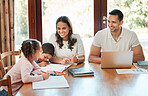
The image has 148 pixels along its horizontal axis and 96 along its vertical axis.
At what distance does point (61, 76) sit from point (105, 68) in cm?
51

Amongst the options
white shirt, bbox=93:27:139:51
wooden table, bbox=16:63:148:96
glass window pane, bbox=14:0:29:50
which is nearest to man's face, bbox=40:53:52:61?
wooden table, bbox=16:63:148:96

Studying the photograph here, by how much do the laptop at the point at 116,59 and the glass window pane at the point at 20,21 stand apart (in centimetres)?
192

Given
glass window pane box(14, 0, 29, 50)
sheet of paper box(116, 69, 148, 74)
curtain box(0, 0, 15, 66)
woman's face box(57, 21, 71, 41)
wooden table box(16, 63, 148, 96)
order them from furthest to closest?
glass window pane box(14, 0, 29, 50) < curtain box(0, 0, 15, 66) < woman's face box(57, 21, 71, 41) < sheet of paper box(116, 69, 148, 74) < wooden table box(16, 63, 148, 96)

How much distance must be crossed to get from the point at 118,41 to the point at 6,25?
169cm

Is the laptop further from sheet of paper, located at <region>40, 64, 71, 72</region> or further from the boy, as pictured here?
the boy

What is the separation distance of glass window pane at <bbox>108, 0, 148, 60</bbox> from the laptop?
1593 mm

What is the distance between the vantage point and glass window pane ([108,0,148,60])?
3.38 metres

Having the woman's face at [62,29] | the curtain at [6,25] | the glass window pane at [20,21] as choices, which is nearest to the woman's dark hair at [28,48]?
the woman's face at [62,29]

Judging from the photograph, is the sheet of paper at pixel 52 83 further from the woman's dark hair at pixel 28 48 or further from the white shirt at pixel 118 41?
the white shirt at pixel 118 41

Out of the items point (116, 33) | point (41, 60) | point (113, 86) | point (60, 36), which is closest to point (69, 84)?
point (113, 86)

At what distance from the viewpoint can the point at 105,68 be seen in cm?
199

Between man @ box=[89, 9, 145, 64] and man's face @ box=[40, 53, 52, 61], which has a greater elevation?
man @ box=[89, 9, 145, 64]

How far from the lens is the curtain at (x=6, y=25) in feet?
10.00

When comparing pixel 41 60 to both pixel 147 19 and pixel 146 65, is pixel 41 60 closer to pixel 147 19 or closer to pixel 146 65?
pixel 146 65
